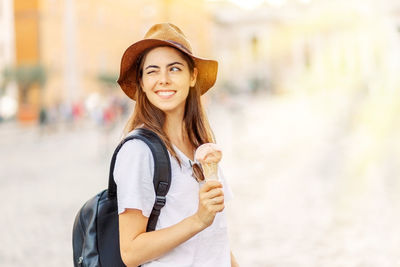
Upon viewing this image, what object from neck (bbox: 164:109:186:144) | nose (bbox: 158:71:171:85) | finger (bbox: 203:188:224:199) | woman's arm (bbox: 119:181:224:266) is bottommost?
woman's arm (bbox: 119:181:224:266)

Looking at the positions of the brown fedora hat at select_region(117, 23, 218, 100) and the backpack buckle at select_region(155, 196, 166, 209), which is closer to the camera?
the backpack buckle at select_region(155, 196, 166, 209)

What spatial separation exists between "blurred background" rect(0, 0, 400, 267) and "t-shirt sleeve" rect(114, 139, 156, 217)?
4124 mm

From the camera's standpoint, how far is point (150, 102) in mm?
1975

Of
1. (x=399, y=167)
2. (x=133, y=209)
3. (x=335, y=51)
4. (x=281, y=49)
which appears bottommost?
(x=133, y=209)

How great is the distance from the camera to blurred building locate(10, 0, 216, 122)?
3881 centimetres

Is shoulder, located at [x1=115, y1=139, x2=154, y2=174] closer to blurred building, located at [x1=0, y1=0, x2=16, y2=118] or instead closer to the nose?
the nose

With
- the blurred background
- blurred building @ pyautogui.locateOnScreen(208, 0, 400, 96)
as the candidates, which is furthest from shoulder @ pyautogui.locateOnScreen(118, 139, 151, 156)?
blurred building @ pyautogui.locateOnScreen(208, 0, 400, 96)

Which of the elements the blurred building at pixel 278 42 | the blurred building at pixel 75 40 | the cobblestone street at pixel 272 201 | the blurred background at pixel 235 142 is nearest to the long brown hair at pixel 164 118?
the cobblestone street at pixel 272 201

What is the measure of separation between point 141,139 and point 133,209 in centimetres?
18

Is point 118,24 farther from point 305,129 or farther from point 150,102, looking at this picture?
point 150,102

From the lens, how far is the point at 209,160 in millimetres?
1702

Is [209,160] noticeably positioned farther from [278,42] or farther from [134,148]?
[278,42]

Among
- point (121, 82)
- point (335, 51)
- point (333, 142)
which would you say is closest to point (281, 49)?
point (335, 51)

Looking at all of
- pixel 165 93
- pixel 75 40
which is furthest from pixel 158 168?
pixel 75 40
